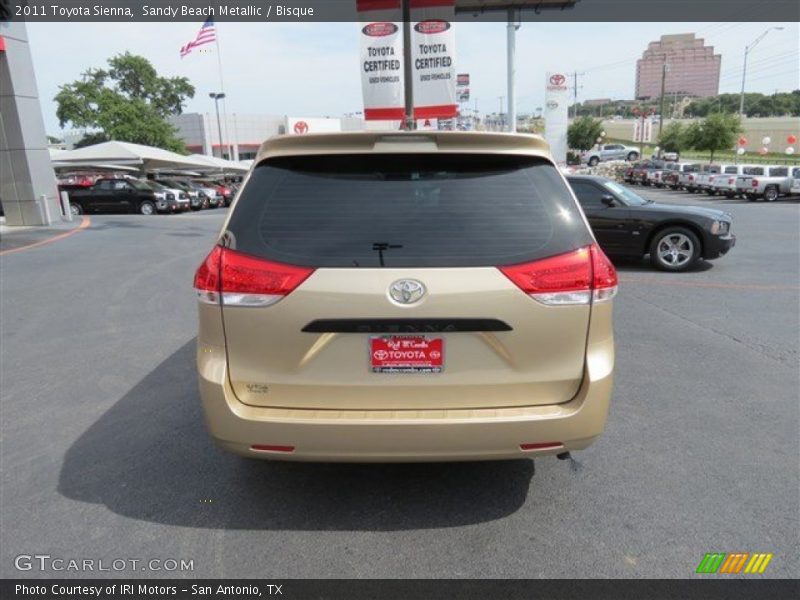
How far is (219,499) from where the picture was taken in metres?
3.11

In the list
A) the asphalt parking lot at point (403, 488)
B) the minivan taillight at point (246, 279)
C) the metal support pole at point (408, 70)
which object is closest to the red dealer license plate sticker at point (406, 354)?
the minivan taillight at point (246, 279)

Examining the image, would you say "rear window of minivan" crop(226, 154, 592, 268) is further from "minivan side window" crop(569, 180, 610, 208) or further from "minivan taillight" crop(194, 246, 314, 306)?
"minivan side window" crop(569, 180, 610, 208)

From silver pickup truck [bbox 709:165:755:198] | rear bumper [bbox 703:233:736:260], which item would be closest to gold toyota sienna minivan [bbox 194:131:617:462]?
rear bumper [bbox 703:233:736:260]

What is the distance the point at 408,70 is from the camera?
476 inches

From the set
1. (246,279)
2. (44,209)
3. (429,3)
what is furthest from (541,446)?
(44,209)

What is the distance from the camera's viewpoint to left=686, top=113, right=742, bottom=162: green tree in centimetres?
5644

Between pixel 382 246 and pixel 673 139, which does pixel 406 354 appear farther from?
pixel 673 139

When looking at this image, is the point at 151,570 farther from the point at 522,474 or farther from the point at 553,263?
the point at 553,263

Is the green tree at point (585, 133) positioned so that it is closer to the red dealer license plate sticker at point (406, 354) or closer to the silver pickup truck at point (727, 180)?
the silver pickup truck at point (727, 180)

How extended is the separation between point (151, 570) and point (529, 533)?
5.84 feet

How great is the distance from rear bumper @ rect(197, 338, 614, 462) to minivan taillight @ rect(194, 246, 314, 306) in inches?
10.7

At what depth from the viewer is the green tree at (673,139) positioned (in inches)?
2729

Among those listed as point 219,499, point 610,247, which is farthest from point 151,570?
point 610,247

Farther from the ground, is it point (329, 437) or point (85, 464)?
point (329, 437)
